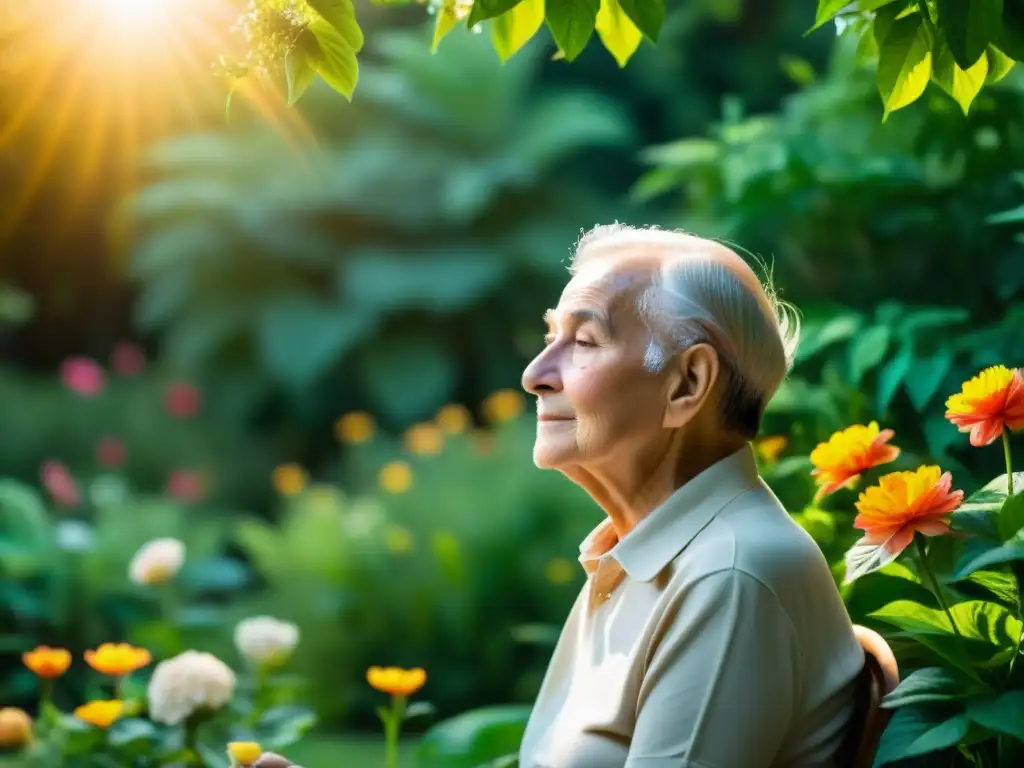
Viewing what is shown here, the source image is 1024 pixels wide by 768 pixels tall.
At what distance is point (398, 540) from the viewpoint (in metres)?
4.45

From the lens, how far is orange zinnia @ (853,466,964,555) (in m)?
1.62

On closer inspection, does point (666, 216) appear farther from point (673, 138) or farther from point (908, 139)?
point (908, 139)

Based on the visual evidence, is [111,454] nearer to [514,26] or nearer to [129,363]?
[129,363]

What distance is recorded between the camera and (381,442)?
614 cm

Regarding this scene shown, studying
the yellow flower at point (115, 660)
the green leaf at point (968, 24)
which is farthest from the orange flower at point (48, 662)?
the green leaf at point (968, 24)

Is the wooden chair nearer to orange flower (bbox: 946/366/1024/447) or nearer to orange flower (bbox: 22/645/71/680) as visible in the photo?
orange flower (bbox: 946/366/1024/447)

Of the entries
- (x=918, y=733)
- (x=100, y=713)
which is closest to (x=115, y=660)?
(x=100, y=713)

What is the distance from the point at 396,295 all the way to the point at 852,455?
6023mm

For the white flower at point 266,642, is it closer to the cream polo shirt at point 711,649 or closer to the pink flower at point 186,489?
the cream polo shirt at point 711,649

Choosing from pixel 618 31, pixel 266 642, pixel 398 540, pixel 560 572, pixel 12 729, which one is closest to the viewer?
pixel 618 31

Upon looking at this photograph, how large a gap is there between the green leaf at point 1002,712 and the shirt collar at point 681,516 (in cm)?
39

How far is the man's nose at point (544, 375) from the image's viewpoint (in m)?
1.72

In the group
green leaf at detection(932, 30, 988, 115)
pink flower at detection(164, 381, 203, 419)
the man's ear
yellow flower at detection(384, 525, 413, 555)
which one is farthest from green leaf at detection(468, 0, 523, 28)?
pink flower at detection(164, 381, 203, 419)

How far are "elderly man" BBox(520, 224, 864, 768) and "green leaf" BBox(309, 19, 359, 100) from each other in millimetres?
410
